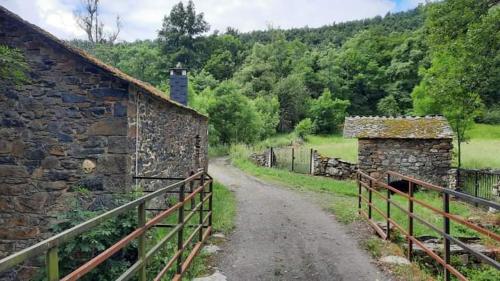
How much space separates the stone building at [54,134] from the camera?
742 cm

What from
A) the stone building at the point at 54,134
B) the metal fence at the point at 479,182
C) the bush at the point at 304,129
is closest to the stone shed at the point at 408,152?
the metal fence at the point at 479,182

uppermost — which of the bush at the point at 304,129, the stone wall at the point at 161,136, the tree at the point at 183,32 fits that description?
the tree at the point at 183,32

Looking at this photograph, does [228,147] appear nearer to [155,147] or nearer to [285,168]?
[285,168]

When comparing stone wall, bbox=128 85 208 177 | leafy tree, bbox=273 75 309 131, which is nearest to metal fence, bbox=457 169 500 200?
stone wall, bbox=128 85 208 177

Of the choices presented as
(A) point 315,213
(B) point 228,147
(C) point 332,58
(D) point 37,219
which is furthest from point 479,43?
(C) point 332,58

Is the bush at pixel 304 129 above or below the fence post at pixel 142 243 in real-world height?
above

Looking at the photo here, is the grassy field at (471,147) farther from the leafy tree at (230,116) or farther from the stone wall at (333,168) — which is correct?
the leafy tree at (230,116)

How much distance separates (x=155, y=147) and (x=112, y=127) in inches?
74.8

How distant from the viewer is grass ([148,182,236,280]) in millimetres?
5488

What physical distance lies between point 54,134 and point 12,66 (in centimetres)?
137

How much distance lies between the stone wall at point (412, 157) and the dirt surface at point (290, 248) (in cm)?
530

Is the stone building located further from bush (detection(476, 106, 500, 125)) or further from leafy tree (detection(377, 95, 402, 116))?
bush (detection(476, 106, 500, 125))

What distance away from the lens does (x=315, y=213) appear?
10062mm

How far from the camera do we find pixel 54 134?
7.50 meters
